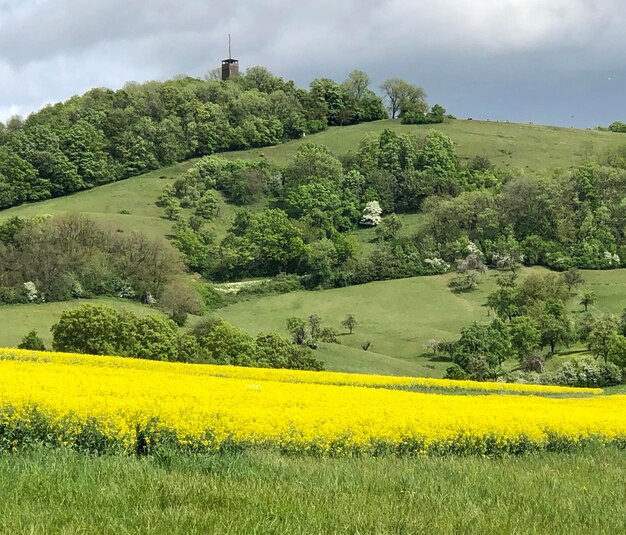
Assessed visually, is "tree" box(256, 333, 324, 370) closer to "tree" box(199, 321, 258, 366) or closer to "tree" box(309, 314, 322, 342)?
"tree" box(199, 321, 258, 366)

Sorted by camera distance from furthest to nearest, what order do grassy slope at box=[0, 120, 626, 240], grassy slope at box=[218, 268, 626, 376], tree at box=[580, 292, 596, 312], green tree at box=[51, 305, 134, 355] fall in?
grassy slope at box=[0, 120, 626, 240] < tree at box=[580, 292, 596, 312] < grassy slope at box=[218, 268, 626, 376] < green tree at box=[51, 305, 134, 355]

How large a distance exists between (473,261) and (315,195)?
42.9 metres

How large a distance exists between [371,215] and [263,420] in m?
127

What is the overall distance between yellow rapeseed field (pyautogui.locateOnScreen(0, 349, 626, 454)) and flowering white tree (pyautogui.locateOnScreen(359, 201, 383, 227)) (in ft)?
390

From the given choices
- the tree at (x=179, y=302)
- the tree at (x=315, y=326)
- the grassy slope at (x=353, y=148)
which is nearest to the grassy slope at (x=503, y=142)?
the grassy slope at (x=353, y=148)

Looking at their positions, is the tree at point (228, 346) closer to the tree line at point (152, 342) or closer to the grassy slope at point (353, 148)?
the tree line at point (152, 342)

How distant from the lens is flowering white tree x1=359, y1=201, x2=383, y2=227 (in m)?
139

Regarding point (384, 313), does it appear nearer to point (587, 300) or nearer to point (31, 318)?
point (587, 300)

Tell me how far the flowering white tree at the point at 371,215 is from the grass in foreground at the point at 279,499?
130532 mm

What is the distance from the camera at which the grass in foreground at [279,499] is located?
5789 millimetres

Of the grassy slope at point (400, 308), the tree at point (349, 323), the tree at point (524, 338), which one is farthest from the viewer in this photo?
the tree at point (349, 323)

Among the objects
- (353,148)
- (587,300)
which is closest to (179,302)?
(587,300)

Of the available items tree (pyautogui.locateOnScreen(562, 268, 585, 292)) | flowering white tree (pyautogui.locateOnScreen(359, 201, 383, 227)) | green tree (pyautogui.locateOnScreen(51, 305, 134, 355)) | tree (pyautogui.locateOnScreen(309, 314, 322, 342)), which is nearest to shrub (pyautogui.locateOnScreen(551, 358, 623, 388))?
tree (pyautogui.locateOnScreen(309, 314, 322, 342))

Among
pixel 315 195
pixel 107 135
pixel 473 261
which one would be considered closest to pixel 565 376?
pixel 473 261
